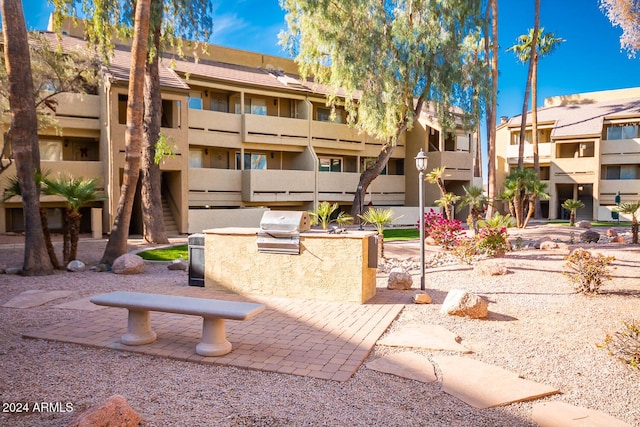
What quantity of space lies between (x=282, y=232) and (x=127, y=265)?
5785 mm

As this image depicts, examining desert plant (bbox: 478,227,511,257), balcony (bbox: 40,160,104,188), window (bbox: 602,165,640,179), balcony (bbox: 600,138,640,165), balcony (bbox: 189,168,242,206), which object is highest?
balcony (bbox: 600,138,640,165)

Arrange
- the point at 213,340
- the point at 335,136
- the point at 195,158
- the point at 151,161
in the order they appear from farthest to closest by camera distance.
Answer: the point at 335,136 → the point at 195,158 → the point at 151,161 → the point at 213,340

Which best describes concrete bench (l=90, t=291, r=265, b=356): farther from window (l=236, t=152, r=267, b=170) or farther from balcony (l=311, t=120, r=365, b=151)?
balcony (l=311, t=120, r=365, b=151)

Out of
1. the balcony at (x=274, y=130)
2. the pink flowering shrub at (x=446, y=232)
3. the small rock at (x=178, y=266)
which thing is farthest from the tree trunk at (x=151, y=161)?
the pink flowering shrub at (x=446, y=232)

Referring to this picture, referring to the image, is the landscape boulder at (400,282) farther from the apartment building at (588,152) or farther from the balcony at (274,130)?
the apartment building at (588,152)

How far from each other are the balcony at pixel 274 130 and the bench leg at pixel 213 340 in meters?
22.0

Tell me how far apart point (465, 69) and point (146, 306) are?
22198 millimetres

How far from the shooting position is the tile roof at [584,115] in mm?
38031

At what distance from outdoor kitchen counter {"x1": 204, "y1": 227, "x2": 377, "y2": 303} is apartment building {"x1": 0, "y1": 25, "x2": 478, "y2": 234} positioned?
10.9 metres

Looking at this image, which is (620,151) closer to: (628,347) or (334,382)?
(628,347)

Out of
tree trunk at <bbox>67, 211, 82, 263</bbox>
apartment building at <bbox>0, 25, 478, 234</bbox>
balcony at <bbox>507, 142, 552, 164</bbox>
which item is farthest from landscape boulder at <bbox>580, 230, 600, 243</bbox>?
balcony at <bbox>507, 142, 552, 164</bbox>

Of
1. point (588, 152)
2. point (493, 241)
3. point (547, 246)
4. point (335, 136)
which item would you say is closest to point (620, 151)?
point (588, 152)

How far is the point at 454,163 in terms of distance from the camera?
3356cm

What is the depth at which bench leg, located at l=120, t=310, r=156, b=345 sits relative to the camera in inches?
237
